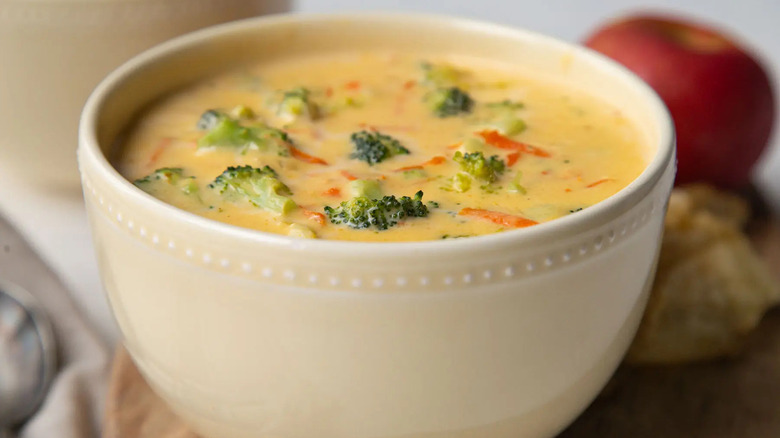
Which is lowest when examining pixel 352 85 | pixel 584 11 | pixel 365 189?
pixel 584 11

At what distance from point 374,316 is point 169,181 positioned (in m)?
0.51

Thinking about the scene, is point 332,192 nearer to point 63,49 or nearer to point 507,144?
point 507,144

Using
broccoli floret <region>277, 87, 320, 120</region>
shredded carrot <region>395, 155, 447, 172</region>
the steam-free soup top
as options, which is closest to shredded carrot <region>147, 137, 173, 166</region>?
the steam-free soup top

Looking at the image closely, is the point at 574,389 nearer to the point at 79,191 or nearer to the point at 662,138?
the point at 662,138

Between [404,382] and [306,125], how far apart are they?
2.28ft

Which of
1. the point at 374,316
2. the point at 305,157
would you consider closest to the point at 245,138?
the point at 305,157

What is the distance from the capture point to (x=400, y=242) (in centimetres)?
139

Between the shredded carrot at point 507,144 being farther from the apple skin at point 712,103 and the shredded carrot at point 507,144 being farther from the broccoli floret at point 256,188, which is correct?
the apple skin at point 712,103

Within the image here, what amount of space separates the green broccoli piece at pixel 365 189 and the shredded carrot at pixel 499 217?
158 mm

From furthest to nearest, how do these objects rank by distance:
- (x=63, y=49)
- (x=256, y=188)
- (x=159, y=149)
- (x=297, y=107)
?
(x=63, y=49) < (x=297, y=107) < (x=159, y=149) < (x=256, y=188)

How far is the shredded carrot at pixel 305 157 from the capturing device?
1.78 meters

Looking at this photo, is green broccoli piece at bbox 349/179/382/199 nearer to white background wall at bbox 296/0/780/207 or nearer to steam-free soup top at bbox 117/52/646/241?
steam-free soup top at bbox 117/52/646/241

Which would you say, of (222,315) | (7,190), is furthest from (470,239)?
(7,190)

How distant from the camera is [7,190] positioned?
273 centimetres
